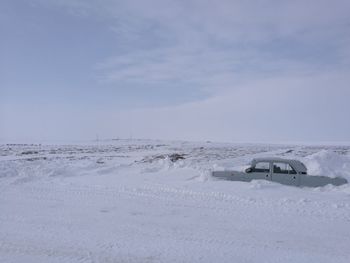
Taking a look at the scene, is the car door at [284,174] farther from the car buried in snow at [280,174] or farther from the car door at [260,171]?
the car door at [260,171]

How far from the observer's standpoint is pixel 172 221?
10117 mm

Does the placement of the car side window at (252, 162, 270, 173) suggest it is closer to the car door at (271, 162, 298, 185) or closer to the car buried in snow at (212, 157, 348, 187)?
the car buried in snow at (212, 157, 348, 187)

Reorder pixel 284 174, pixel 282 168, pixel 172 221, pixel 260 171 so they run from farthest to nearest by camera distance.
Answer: pixel 260 171
pixel 282 168
pixel 284 174
pixel 172 221

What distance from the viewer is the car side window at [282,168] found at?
15407mm

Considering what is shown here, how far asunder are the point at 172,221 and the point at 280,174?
670cm

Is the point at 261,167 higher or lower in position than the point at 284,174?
higher

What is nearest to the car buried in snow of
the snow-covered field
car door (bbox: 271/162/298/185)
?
car door (bbox: 271/162/298/185)

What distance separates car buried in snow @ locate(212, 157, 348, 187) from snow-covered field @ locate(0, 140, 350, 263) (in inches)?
12.6

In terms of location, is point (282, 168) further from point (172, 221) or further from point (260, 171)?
point (172, 221)

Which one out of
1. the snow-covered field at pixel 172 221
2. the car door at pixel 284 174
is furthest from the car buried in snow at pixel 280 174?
the snow-covered field at pixel 172 221

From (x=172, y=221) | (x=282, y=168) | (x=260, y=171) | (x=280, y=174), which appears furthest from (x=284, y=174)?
(x=172, y=221)

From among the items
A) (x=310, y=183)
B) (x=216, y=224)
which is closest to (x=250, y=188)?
(x=310, y=183)

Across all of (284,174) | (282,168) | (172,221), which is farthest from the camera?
(282,168)

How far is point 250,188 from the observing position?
1468 cm
